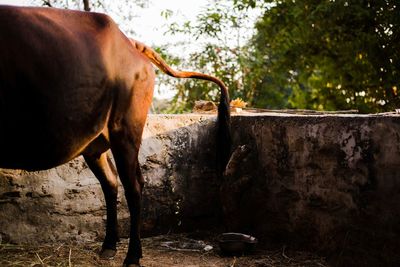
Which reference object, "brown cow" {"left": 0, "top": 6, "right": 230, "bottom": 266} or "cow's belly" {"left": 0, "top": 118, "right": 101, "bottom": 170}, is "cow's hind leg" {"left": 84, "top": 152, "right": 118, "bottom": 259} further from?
"cow's belly" {"left": 0, "top": 118, "right": 101, "bottom": 170}

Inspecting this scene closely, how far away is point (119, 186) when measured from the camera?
4.21m

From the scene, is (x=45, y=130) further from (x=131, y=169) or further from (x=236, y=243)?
(x=236, y=243)

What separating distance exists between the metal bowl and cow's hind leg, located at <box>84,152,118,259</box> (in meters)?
0.81

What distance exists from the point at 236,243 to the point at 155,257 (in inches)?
24.2

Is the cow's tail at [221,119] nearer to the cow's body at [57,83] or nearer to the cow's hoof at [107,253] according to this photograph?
the cow's body at [57,83]

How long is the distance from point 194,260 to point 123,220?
2.49 ft

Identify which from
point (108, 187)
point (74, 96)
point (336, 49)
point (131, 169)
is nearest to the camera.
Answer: point (74, 96)

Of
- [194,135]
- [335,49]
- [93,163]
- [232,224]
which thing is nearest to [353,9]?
[335,49]

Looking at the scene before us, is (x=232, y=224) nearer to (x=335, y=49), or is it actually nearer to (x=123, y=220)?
(x=123, y=220)

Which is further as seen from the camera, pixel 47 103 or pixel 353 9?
pixel 353 9

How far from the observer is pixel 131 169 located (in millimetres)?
3584

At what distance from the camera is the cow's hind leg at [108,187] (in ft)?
12.5

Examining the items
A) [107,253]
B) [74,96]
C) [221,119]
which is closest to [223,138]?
[221,119]

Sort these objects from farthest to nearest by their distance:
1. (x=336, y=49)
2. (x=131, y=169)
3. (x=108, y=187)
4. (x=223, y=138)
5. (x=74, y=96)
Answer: (x=336, y=49) < (x=223, y=138) < (x=108, y=187) < (x=131, y=169) < (x=74, y=96)
